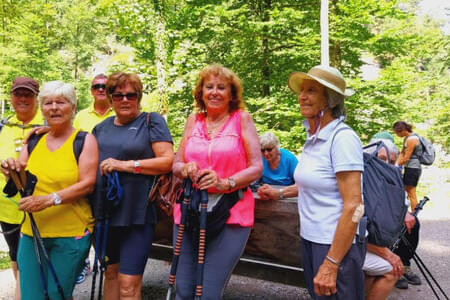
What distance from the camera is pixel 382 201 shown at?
7.57 feet

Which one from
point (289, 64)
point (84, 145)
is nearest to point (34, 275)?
point (84, 145)

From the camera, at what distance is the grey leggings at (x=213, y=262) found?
7.45ft

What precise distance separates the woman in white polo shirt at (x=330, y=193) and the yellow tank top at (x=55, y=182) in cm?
151

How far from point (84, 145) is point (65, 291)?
1.01 m

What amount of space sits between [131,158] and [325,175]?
1400mm

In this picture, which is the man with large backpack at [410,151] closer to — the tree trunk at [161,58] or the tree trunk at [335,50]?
the tree trunk at [335,50]

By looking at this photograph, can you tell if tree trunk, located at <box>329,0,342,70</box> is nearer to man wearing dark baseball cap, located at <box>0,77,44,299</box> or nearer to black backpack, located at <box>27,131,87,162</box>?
man wearing dark baseball cap, located at <box>0,77,44,299</box>

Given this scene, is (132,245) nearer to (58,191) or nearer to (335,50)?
(58,191)

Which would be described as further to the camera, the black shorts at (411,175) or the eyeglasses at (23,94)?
the black shorts at (411,175)

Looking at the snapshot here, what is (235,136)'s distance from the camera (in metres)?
2.39

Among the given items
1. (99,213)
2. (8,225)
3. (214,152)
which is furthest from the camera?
(8,225)

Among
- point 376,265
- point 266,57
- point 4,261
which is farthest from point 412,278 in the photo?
point 266,57

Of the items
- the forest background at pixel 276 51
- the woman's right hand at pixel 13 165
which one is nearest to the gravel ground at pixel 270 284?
the woman's right hand at pixel 13 165

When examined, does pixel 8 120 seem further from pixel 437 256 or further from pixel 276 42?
pixel 276 42
